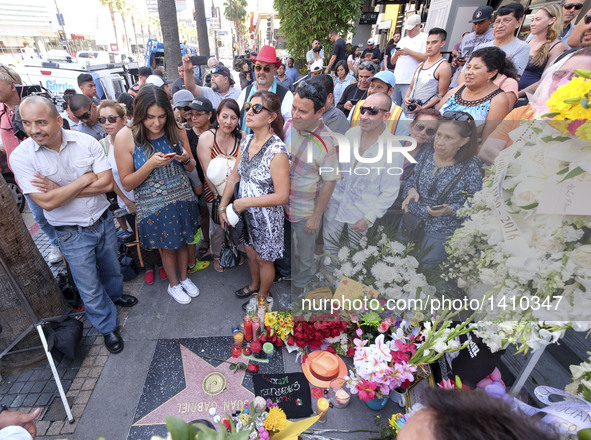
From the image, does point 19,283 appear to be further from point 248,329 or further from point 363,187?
point 363,187

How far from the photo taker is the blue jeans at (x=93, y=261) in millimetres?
2625

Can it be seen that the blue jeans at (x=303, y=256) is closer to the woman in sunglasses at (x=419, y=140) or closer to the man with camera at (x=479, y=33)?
the woman in sunglasses at (x=419, y=140)

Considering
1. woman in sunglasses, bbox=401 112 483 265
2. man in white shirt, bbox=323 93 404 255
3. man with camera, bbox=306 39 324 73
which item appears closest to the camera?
woman in sunglasses, bbox=401 112 483 265

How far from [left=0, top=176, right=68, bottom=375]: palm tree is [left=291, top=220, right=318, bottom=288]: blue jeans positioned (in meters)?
2.28

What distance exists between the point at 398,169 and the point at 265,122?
4.85ft

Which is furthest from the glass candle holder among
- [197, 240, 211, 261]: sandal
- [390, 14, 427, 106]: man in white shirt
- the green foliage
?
the green foliage

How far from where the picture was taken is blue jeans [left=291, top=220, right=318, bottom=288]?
1875 millimetres

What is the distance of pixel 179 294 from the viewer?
349 centimetres

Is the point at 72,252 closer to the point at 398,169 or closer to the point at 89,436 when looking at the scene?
the point at 89,436

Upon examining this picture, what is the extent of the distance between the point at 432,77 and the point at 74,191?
4655mm

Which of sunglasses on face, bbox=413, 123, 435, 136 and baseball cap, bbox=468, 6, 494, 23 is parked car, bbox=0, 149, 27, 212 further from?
baseball cap, bbox=468, 6, 494, 23

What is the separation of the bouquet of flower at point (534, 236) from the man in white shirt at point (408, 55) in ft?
15.3

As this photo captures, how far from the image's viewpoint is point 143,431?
2.25 m

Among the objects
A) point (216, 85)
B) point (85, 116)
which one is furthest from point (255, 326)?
point (216, 85)
